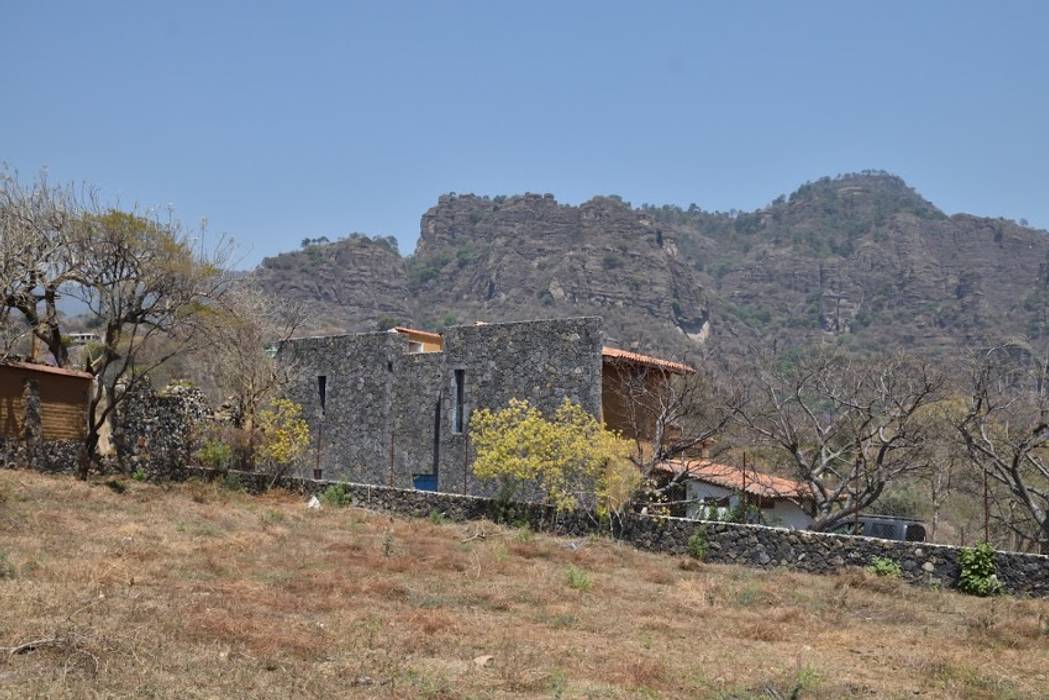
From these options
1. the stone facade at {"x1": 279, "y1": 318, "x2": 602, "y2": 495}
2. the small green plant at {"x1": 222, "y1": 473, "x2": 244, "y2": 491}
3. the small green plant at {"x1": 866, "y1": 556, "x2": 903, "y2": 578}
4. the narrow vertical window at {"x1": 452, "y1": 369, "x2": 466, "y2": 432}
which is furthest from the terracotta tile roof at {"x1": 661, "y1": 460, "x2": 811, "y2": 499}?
the small green plant at {"x1": 222, "y1": 473, "x2": 244, "y2": 491}

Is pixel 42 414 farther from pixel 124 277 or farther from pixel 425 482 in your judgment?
pixel 425 482

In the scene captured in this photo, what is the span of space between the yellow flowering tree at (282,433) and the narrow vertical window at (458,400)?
5.79m

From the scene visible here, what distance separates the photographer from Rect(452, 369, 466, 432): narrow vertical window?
28.5 m

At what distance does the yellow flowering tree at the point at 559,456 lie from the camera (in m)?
21.7

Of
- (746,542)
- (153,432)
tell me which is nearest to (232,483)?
(153,432)

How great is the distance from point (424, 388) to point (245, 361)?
6.79 m

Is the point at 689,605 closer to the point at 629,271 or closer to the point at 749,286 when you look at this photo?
the point at 629,271

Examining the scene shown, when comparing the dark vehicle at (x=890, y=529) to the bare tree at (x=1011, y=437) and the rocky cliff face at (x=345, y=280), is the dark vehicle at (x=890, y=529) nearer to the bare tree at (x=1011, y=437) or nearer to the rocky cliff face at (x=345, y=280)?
the bare tree at (x=1011, y=437)

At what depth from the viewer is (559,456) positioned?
75.2ft

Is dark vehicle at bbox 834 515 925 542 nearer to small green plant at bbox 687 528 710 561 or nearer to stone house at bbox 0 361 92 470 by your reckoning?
small green plant at bbox 687 528 710 561

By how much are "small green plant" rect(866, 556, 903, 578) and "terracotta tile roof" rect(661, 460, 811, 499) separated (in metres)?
6.28

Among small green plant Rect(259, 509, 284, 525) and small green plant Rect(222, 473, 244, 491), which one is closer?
small green plant Rect(259, 509, 284, 525)

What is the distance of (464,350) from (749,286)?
448 ft

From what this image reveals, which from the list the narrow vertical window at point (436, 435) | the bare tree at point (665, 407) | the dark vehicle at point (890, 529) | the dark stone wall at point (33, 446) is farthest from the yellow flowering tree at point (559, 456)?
the dark stone wall at point (33, 446)
